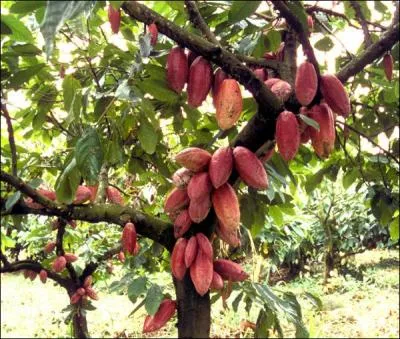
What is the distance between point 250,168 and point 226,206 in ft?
0.31

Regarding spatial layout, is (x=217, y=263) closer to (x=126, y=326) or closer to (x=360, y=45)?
(x=360, y=45)

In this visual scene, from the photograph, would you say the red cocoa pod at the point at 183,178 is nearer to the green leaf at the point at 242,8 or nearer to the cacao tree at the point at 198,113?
the cacao tree at the point at 198,113

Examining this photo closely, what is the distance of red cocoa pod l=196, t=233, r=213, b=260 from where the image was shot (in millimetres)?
1065

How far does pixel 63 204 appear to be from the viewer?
3.52 feet

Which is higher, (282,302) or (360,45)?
(360,45)

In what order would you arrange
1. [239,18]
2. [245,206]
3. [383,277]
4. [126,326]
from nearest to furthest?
1. [239,18]
2. [245,206]
3. [126,326]
4. [383,277]

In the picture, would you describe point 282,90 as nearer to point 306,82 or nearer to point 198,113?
point 306,82

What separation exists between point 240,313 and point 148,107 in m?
4.75

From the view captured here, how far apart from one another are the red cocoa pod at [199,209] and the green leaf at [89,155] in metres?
0.21

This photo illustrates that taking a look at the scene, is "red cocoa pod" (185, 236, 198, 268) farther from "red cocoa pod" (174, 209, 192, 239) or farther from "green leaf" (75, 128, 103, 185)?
"green leaf" (75, 128, 103, 185)

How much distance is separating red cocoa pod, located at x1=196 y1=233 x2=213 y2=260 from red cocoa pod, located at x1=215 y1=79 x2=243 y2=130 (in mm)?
250

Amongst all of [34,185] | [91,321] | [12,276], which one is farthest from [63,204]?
[12,276]

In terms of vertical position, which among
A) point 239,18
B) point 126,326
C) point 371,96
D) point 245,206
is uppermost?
point 371,96

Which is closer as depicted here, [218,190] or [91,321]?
[218,190]
